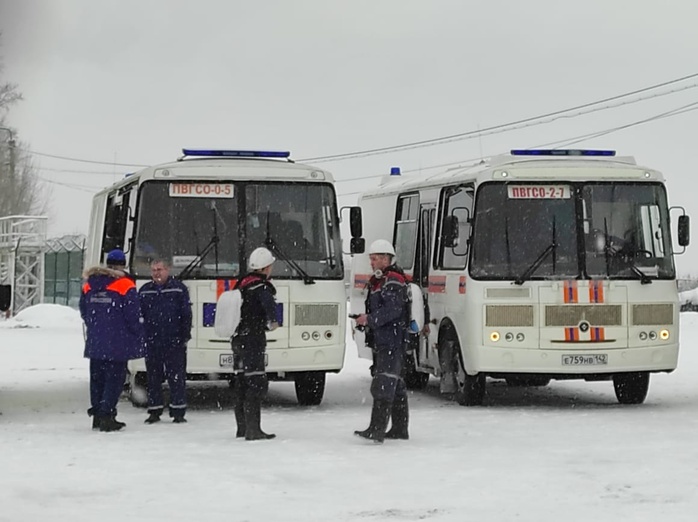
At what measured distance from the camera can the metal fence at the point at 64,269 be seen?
5431cm

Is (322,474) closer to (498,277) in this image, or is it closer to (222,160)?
(498,277)

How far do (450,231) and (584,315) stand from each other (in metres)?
1.80

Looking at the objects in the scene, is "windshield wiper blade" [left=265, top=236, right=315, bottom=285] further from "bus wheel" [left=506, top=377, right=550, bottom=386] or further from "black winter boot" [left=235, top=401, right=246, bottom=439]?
"black winter boot" [left=235, top=401, right=246, bottom=439]

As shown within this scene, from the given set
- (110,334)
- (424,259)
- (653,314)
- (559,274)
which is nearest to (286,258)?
(424,259)

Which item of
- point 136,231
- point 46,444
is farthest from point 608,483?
point 136,231

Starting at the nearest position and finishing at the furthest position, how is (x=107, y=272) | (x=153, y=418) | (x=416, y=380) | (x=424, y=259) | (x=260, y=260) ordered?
(x=260, y=260) < (x=107, y=272) < (x=153, y=418) < (x=424, y=259) < (x=416, y=380)

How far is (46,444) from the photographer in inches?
520

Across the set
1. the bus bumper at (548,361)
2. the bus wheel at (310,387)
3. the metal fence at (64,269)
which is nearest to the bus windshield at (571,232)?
the bus bumper at (548,361)

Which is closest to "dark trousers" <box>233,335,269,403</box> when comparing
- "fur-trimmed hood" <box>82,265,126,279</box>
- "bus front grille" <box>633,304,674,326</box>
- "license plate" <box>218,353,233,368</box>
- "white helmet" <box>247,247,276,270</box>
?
"white helmet" <box>247,247,276,270</box>

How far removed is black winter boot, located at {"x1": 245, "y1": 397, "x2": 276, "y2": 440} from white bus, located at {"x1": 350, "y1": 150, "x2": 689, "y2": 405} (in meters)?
3.79

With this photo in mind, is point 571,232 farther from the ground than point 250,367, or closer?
farther from the ground

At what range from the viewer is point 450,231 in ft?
54.7

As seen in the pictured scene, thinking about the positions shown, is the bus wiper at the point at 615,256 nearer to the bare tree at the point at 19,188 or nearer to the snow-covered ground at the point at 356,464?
the snow-covered ground at the point at 356,464

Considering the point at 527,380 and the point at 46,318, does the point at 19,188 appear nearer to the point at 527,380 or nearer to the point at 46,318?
the point at 46,318
